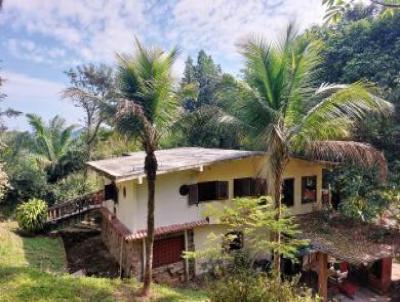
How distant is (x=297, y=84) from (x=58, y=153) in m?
18.5

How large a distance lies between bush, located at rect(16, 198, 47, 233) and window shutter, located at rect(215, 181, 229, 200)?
9.34 metres

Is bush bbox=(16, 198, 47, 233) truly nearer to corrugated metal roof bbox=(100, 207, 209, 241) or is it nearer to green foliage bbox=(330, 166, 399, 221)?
corrugated metal roof bbox=(100, 207, 209, 241)

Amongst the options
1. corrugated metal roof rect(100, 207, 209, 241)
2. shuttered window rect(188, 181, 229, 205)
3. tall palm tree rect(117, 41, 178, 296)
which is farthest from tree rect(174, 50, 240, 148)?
corrugated metal roof rect(100, 207, 209, 241)

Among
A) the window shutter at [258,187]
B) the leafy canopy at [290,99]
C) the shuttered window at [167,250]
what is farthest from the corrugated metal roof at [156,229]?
the leafy canopy at [290,99]

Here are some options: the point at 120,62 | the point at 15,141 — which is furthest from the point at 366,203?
the point at 15,141

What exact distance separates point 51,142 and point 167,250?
46.7 feet

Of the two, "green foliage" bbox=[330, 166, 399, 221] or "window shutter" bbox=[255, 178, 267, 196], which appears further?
"green foliage" bbox=[330, 166, 399, 221]

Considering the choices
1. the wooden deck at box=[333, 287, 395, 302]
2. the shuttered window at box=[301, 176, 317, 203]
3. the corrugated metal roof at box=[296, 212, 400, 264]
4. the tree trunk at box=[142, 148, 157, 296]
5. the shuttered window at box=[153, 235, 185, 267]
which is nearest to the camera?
the tree trunk at box=[142, 148, 157, 296]

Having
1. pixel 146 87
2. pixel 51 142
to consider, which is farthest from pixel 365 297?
pixel 51 142

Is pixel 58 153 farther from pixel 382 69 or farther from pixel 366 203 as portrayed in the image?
pixel 382 69

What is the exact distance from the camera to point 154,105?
31.2ft

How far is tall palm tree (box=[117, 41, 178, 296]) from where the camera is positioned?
9.38 meters

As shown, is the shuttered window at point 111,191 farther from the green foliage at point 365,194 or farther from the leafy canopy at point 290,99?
the green foliage at point 365,194

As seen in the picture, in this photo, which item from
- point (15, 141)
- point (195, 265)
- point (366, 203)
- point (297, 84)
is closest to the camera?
point (297, 84)
